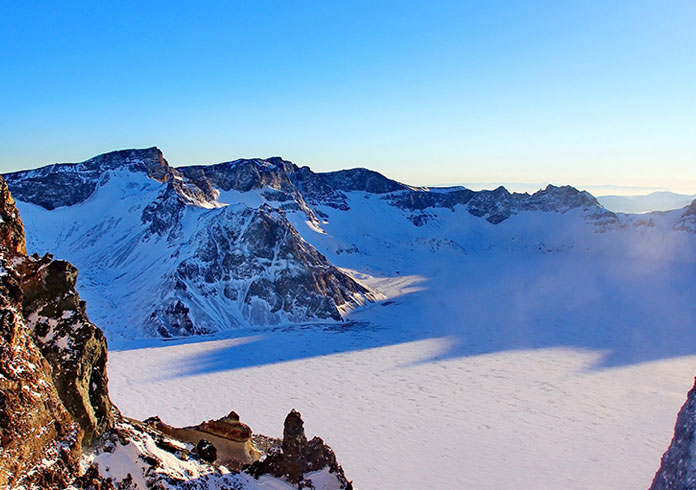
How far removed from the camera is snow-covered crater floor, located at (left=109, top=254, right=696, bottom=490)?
3497cm

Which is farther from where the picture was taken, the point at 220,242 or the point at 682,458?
the point at 220,242

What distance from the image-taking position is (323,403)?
153 ft

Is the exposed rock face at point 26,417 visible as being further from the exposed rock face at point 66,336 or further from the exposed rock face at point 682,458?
the exposed rock face at point 682,458

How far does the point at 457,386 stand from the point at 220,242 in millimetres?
53039

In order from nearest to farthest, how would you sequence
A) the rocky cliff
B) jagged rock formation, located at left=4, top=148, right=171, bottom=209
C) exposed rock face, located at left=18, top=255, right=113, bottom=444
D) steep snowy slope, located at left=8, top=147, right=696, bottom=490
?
exposed rock face, located at left=18, top=255, right=113, bottom=444 < steep snowy slope, located at left=8, top=147, right=696, bottom=490 < the rocky cliff < jagged rock formation, located at left=4, top=148, right=171, bottom=209

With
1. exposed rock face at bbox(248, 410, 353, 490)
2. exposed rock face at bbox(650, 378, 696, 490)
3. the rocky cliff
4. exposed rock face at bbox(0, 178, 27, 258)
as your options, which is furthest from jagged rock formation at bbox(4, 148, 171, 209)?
exposed rock face at bbox(650, 378, 696, 490)

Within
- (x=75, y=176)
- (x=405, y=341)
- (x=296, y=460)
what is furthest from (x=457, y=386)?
(x=75, y=176)

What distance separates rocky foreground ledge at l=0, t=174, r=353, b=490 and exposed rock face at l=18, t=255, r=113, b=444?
1.4 inches

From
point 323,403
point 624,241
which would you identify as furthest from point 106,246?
point 624,241

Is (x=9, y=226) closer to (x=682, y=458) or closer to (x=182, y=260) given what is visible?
(x=682, y=458)

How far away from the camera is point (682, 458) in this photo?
65.0 feet

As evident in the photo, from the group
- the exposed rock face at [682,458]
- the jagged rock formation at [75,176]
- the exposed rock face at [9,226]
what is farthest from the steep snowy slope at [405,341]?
the exposed rock face at [9,226]

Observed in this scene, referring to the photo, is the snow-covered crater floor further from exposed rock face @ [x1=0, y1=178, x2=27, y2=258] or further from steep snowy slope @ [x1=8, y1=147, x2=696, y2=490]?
exposed rock face @ [x1=0, y1=178, x2=27, y2=258]

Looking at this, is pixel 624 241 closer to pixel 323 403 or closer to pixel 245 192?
pixel 245 192
